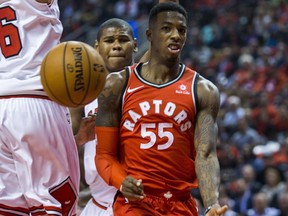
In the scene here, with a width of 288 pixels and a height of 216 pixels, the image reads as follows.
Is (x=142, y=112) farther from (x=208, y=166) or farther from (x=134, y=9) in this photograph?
(x=134, y=9)

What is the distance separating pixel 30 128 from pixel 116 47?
1.86 metres

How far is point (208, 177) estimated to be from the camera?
211 inches

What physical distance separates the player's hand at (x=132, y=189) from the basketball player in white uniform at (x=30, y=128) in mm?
391

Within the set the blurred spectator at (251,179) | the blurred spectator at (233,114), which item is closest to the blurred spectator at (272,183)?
the blurred spectator at (251,179)

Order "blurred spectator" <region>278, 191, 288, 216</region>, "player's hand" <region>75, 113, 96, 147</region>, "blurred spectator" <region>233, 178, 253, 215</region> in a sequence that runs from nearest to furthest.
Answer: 1. "player's hand" <region>75, 113, 96, 147</region>
2. "blurred spectator" <region>278, 191, 288, 216</region>
3. "blurred spectator" <region>233, 178, 253, 215</region>

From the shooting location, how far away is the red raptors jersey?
5453 mm

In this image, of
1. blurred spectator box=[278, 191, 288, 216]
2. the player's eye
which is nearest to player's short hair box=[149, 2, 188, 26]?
the player's eye

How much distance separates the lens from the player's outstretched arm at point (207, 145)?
5.30m

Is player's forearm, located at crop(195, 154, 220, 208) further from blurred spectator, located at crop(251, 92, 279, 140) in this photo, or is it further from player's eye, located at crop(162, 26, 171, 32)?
blurred spectator, located at crop(251, 92, 279, 140)

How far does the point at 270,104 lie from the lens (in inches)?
612

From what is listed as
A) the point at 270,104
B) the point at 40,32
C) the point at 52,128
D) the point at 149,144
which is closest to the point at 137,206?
the point at 149,144

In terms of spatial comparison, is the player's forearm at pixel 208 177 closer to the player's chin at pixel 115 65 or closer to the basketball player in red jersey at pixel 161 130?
the basketball player in red jersey at pixel 161 130

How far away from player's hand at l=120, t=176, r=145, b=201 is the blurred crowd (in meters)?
6.91

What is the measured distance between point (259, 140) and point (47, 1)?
372 inches
